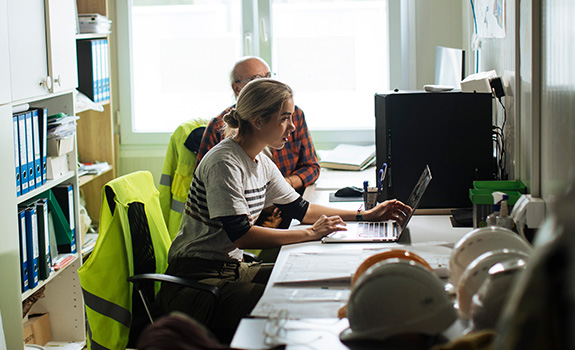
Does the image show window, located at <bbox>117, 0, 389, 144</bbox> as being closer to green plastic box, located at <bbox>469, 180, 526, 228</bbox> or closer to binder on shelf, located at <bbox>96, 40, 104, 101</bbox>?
binder on shelf, located at <bbox>96, 40, 104, 101</bbox>

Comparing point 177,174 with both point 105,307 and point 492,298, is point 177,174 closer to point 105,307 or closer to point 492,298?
point 105,307

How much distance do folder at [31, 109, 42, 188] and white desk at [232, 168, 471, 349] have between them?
127 centimetres

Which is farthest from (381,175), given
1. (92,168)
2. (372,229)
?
(92,168)

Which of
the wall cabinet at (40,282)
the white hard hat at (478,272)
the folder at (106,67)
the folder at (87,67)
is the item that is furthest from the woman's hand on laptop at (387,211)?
the folder at (106,67)

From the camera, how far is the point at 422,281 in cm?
Answer: 110

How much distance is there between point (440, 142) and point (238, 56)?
202 cm

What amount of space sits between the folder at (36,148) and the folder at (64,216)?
21 centimetres

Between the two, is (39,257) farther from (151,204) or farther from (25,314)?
(151,204)

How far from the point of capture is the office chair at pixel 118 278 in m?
2.14

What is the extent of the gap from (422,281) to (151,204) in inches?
59.3

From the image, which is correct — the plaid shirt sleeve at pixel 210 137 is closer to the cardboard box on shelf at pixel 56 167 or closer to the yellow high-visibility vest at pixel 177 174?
the yellow high-visibility vest at pixel 177 174

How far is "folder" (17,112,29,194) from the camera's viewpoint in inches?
104

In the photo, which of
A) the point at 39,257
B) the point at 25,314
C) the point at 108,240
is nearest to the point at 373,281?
the point at 108,240

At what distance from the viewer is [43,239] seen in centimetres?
281
